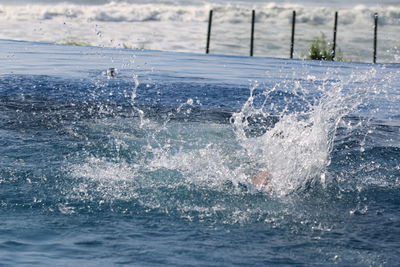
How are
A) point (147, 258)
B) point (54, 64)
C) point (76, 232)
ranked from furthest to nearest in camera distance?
1. point (54, 64)
2. point (76, 232)
3. point (147, 258)

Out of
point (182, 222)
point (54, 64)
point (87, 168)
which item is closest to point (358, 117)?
point (87, 168)

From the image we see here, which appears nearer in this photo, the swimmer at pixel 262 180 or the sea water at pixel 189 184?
the sea water at pixel 189 184

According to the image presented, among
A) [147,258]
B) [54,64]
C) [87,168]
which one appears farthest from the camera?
[54,64]

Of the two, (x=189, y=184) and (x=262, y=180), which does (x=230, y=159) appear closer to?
(x=262, y=180)

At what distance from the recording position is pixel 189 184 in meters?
7.20

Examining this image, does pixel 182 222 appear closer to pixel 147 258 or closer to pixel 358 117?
pixel 147 258

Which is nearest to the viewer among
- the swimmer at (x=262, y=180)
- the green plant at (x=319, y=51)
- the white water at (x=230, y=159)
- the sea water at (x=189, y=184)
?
the sea water at (x=189, y=184)

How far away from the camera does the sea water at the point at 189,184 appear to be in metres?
5.45

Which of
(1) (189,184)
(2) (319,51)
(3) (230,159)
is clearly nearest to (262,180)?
(1) (189,184)

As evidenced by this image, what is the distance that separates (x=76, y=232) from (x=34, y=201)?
100 centimetres

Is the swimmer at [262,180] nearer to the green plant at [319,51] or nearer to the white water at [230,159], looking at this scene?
the white water at [230,159]

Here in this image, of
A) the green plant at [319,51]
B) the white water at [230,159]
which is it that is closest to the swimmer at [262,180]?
the white water at [230,159]

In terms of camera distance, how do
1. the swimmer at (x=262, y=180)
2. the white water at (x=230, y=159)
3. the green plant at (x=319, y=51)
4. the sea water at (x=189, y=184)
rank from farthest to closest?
1. the green plant at (x=319, y=51)
2. the white water at (x=230, y=159)
3. the swimmer at (x=262, y=180)
4. the sea water at (x=189, y=184)

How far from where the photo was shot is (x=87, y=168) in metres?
7.78
